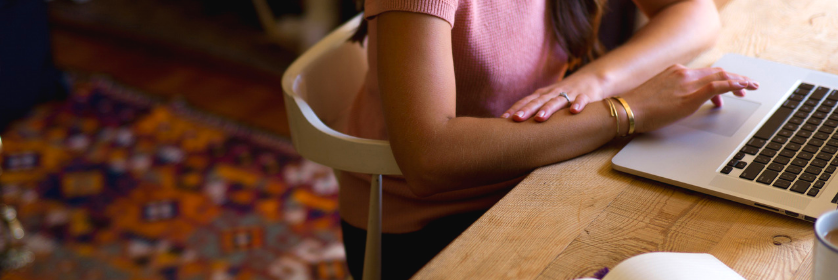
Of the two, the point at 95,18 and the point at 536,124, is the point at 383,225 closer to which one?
the point at 536,124

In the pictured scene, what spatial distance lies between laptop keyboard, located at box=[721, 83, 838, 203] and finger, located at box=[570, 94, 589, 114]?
0.55ft

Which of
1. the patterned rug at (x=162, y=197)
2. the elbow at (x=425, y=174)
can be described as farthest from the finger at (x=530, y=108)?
the patterned rug at (x=162, y=197)

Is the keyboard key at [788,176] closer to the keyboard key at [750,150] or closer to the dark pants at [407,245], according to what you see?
the keyboard key at [750,150]

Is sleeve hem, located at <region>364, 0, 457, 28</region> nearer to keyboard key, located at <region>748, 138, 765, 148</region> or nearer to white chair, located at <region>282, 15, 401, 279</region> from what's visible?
white chair, located at <region>282, 15, 401, 279</region>

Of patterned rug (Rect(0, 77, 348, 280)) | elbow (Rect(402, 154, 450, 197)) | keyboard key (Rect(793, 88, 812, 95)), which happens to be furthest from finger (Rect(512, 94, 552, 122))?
patterned rug (Rect(0, 77, 348, 280))

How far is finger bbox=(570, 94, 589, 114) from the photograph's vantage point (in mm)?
774

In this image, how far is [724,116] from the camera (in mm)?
794

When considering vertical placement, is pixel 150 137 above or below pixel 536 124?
below

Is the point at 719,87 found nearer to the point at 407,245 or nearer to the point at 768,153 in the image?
the point at 768,153

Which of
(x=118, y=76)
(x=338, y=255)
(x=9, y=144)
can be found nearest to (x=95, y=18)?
(x=118, y=76)

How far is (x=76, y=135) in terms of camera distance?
2.42 meters

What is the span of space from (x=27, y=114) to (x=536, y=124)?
7.89 ft

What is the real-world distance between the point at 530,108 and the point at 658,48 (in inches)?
11.0

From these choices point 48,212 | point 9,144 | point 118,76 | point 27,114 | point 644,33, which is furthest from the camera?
point 118,76
